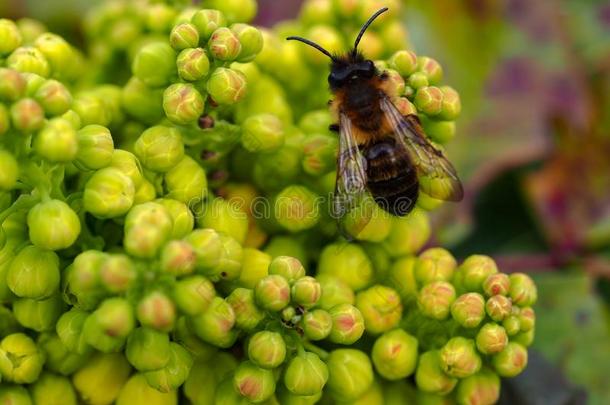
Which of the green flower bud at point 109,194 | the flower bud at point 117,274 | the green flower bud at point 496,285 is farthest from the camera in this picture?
the green flower bud at point 496,285

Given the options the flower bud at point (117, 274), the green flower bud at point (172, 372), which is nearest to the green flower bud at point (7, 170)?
the flower bud at point (117, 274)

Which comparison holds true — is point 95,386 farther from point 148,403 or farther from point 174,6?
point 174,6

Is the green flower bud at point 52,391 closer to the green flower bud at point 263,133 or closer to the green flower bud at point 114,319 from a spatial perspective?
the green flower bud at point 114,319

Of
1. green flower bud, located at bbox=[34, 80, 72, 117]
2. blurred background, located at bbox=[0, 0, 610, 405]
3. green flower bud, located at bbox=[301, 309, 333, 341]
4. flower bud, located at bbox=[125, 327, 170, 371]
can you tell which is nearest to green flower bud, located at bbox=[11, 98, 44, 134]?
green flower bud, located at bbox=[34, 80, 72, 117]

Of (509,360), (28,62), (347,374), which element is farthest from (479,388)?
(28,62)

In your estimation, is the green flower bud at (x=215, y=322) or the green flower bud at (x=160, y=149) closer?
the green flower bud at (x=215, y=322)

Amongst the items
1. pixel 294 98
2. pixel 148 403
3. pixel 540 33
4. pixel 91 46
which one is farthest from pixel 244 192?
pixel 540 33

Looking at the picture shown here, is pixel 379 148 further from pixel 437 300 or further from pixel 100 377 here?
pixel 100 377
